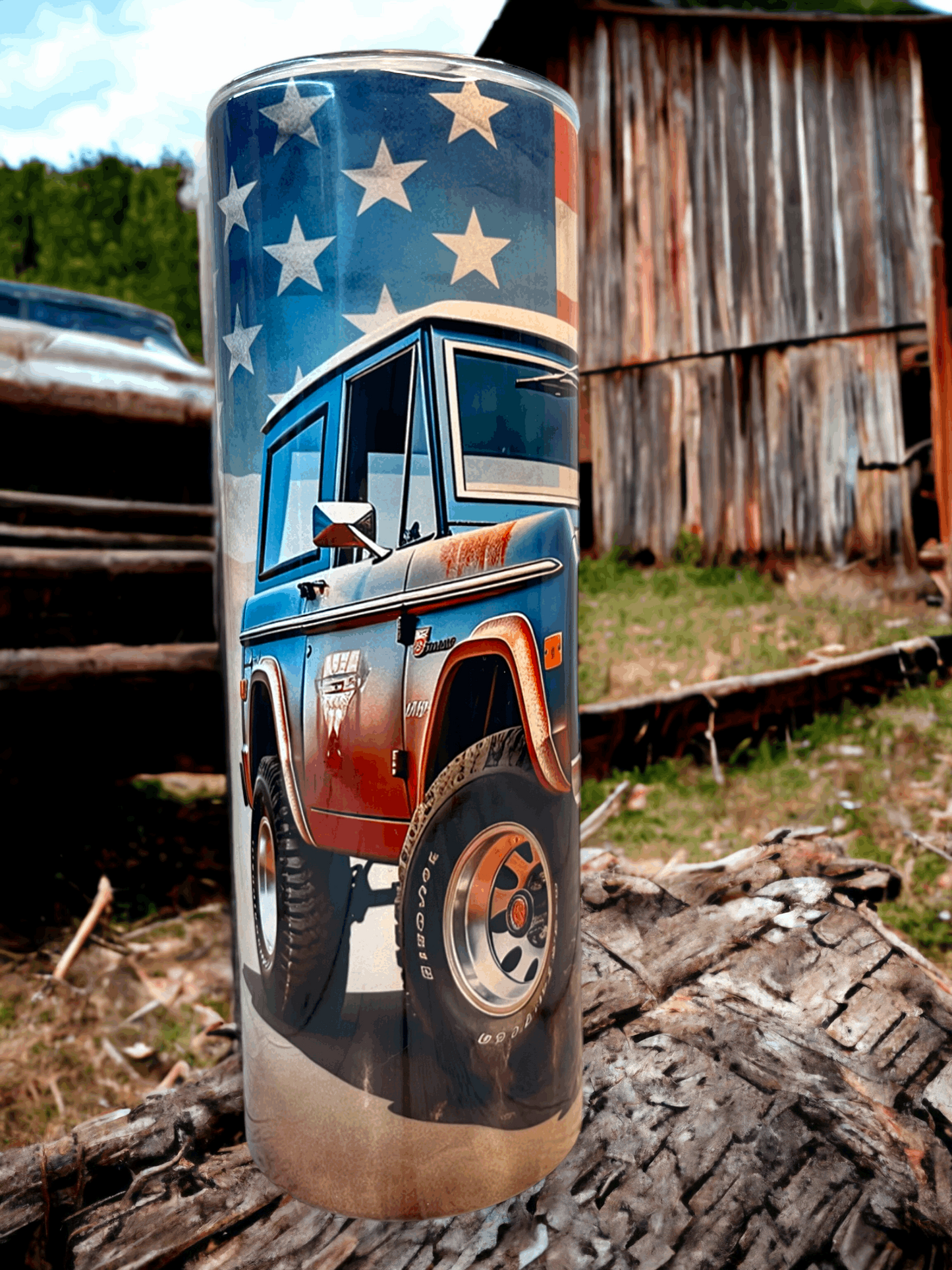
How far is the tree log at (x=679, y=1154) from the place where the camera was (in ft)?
4.85

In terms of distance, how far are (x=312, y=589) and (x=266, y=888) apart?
1.69 ft

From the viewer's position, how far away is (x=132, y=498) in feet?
18.1

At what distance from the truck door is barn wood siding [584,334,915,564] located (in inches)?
246

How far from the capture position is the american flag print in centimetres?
140

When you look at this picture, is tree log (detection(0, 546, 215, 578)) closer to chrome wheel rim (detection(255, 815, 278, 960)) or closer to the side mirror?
chrome wheel rim (detection(255, 815, 278, 960))

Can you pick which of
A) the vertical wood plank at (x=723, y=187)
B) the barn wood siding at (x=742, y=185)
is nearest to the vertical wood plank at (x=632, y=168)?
the barn wood siding at (x=742, y=185)

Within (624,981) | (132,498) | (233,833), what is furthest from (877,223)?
(233,833)

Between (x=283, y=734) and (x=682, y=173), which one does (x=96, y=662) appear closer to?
(x=283, y=734)

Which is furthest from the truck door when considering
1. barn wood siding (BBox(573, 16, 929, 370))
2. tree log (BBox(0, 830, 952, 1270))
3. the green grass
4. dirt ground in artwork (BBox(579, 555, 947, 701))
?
barn wood siding (BBox(573, 16, 929, 370))

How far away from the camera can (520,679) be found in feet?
4.92

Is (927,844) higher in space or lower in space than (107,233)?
lower

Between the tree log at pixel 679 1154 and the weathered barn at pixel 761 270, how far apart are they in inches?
213

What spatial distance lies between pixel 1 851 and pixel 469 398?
3.42 meters

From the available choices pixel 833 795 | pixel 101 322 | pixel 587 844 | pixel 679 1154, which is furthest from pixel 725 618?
pixel 679 1154
